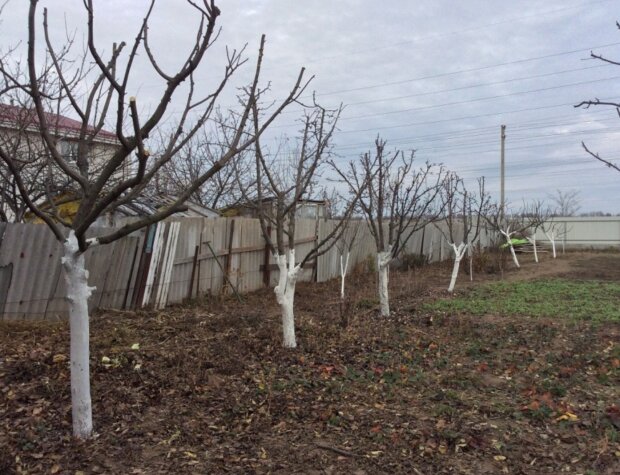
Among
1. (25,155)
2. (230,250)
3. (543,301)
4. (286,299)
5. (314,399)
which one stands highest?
(25,155)

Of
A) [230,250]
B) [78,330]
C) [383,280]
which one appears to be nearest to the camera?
[78,330]

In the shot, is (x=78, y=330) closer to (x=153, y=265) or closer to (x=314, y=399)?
(x=314, y=399)

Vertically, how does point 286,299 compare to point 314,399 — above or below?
above

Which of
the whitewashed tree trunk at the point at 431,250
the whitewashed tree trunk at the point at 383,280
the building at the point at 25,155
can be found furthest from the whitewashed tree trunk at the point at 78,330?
the whitewashed tree trunk at the point at 431,250

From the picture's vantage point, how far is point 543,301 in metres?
9.77

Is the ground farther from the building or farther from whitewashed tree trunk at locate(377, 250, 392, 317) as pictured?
the building

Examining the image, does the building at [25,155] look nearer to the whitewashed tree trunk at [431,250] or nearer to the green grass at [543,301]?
the green grass at [543,301]

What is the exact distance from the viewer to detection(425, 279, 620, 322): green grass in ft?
27.7

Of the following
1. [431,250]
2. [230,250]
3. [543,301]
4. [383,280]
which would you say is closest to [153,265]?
[230,250]

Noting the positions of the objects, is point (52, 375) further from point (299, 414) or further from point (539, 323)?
point (539, 323)

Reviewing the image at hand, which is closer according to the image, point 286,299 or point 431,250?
point 286,299

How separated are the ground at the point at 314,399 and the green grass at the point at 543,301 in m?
1.27

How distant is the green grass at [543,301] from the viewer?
8.45 m

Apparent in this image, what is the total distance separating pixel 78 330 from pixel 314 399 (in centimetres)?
199
